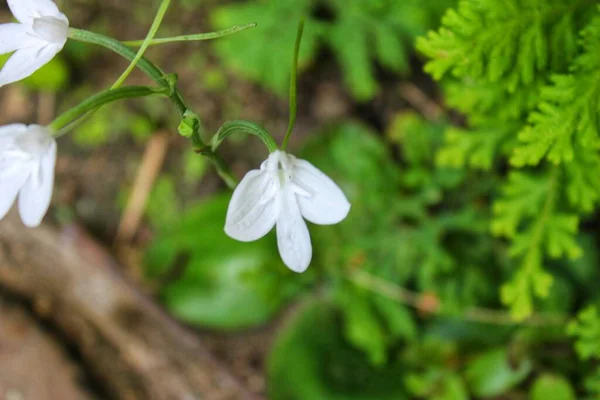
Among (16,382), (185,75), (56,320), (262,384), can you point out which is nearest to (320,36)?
(185,75)

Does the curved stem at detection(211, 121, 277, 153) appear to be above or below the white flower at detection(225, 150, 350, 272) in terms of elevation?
above

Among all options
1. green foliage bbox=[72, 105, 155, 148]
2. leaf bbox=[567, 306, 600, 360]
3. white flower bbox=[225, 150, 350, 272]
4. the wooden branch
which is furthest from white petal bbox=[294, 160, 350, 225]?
green foliage bbox=[72, 105, 155, 148]

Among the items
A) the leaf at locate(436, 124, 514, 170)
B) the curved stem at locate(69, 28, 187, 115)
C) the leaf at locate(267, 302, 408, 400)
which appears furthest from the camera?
the leaf at locate(267, 302, 408, 400)

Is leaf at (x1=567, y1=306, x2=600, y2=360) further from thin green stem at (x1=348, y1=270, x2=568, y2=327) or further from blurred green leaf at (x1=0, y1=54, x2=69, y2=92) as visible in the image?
blurred green leaf at (x1=0, y1=54, x2=69, y2=92)

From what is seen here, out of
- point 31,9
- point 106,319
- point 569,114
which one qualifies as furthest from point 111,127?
point 569,114

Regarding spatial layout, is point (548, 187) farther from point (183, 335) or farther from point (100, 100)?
point (183, 335)

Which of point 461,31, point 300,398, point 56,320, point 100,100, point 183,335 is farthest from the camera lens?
point 56,320

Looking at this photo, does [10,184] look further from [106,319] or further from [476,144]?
[106,319]
